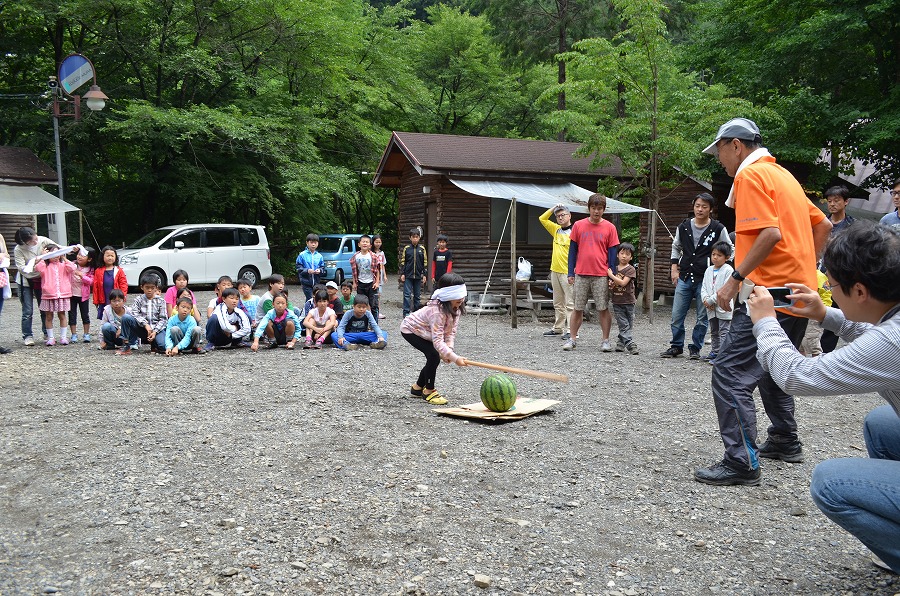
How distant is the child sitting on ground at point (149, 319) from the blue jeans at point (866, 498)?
834cm

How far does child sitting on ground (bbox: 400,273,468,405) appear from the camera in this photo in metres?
5.96

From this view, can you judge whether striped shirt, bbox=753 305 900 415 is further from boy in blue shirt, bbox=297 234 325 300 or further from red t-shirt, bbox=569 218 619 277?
boy in blue shirt, bbox=297 234 325 300

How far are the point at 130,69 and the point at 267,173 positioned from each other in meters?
4.94

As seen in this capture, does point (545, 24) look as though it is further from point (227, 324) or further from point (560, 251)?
point (227, 324)

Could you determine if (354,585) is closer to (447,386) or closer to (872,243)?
(872,243)

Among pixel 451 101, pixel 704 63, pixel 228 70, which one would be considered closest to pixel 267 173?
pixel 228 70

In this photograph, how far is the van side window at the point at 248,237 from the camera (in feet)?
67.1

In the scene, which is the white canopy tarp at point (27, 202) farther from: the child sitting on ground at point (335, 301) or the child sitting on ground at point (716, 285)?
the child sitting on ground at point (716, 285)

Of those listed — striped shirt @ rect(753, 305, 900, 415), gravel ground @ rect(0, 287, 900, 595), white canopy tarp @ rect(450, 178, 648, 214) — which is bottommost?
gravel ground @ rect(0, 287, 900, 595)

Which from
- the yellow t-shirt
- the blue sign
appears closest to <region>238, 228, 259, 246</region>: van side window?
the blue sign

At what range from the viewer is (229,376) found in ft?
25.2

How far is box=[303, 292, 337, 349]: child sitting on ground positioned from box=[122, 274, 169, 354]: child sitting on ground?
1855 millimetres

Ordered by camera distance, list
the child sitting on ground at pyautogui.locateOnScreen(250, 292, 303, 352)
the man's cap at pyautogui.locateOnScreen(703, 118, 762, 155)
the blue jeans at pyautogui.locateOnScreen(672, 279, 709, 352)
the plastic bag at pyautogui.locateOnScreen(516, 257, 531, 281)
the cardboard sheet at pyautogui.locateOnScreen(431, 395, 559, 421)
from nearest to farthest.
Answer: the man's cap at pyautogui.locateOnScreen(703, 118, 762, 155) < the cardboard sheet at pyautogui.locateOnScreen(431, 395, 559, 421) < the blue jeans at pyautogui.locateOnScreen(672, 279, 709, 352) < the child sitting on ground at pyautogui.locateOnScreen(250, 292, 303, 352) < the plastic bag at pyautogui.locateOnScreen(516, 257, 531, 281)

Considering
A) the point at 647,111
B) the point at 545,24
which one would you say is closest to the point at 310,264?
the point at 647,111
